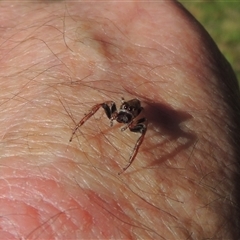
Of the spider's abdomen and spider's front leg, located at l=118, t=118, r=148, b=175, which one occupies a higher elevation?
spider's front leg, located at l=118, t=118, r=148, b=175

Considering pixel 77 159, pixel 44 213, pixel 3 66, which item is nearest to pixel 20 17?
pixel 3 66

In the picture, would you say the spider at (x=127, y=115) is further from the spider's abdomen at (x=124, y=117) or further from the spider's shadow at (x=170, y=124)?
the spider's shadow at (x=170, y=124)

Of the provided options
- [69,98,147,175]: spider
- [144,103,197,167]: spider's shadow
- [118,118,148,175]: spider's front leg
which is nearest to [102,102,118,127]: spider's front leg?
[69,98,147,175]: spider

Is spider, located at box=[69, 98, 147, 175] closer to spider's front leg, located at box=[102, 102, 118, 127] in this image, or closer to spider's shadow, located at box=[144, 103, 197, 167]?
spider's front leg, located at box=[102, 102, 118, 127]

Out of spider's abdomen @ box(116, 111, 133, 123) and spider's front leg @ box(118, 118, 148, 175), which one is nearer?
spider's front leg @ box(118, 118, 148, 175)

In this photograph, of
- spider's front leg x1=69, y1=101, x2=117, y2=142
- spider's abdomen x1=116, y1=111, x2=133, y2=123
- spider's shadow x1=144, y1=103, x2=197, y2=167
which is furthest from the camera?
spider's abdomen x1=116, y1=111, x2=133, y2=123

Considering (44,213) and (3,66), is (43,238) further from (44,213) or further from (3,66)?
(3,66)

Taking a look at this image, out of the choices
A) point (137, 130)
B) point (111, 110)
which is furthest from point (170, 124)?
point (111, 110)
